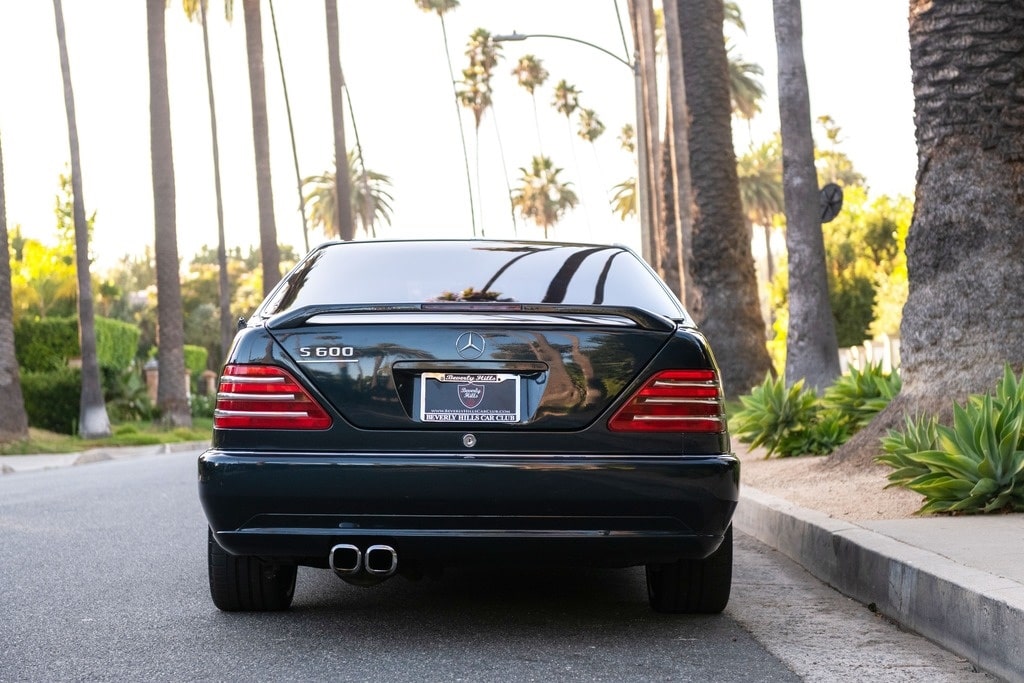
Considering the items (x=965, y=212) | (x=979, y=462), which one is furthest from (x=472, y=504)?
(x=965, y=212)

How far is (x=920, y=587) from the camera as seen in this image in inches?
217

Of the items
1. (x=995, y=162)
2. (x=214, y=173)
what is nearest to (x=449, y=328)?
(x=995, y=162)

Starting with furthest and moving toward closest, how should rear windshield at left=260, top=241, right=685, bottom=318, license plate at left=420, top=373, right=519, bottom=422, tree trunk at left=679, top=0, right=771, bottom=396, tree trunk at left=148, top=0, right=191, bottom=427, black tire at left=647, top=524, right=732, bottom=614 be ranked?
tree trunk at left=148, top=0, right=191, bottom=427
tree trunk at left=679, top=0, right=771, bottom=396
black tire at left=647, top=524, right=732, bottom=614
rear windshield at left=260, top=241, right=685, bottom=318
license plate at left=420, top=373, right=519, bottom=422

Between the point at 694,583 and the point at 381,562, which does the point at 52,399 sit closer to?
the point at 694,583

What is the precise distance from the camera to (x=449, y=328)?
16.6ft

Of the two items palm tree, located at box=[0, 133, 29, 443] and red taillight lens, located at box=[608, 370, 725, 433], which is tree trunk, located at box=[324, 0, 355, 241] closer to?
palm tree, located at box=[0, 133, 29, 443]

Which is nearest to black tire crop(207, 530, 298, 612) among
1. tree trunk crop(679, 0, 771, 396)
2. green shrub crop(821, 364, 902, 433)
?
green shrub crop(821, 364, 902, 433)

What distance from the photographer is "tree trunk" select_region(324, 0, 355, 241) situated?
37.6 meters

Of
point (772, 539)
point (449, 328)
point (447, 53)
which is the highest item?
point (447, 53)

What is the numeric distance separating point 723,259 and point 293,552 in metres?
15.4

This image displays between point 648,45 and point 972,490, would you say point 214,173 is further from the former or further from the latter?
point 972,490

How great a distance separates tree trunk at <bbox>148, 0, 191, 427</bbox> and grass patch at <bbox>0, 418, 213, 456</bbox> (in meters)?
0.88

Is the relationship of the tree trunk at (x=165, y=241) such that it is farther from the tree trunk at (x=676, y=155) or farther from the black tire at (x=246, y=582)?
the black tire at (x=246, y=582)

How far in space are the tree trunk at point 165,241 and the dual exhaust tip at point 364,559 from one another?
28145mm
